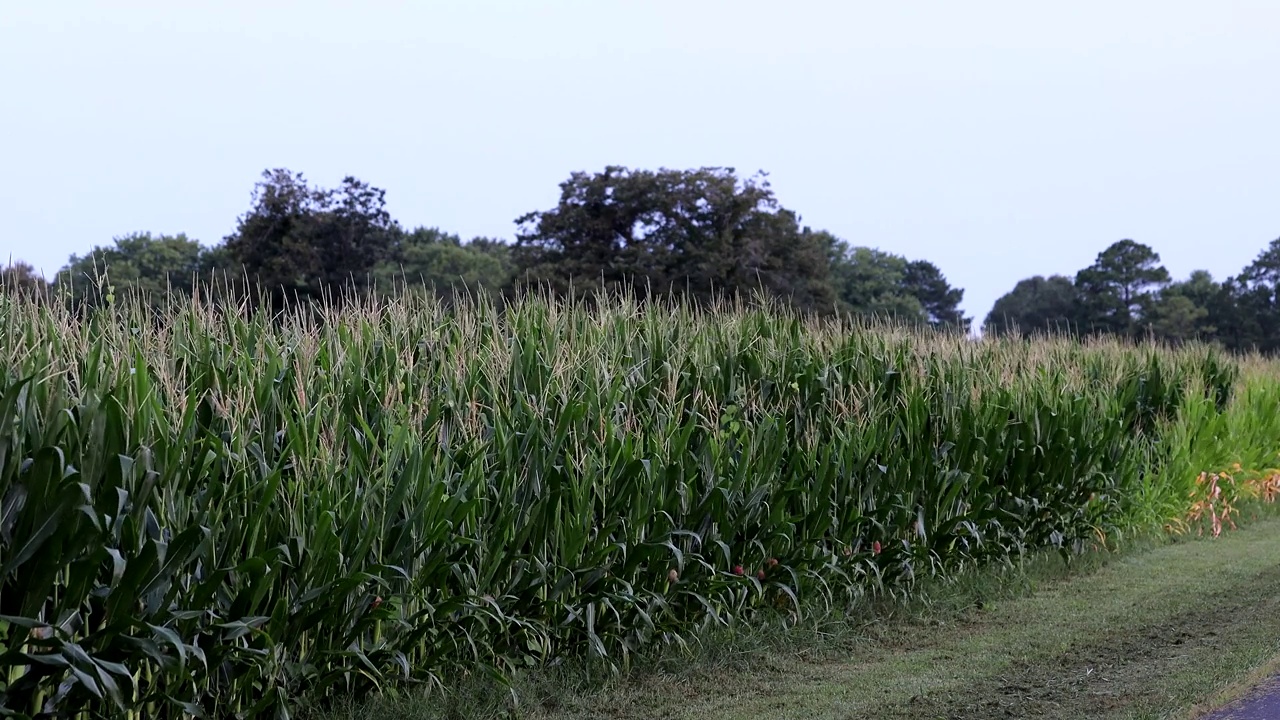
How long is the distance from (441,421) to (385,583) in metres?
1.32

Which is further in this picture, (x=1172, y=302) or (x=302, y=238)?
(x=1172, y=302)

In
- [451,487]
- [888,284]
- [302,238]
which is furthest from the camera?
[888,284]

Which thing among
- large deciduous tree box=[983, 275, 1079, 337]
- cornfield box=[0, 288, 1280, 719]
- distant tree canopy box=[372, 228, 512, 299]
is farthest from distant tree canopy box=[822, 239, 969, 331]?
cornfield box=[0, 288, 1280, 719]

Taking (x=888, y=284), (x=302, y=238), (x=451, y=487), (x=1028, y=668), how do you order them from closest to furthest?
(x=451, y=487) < (x=1028, y=668) < (x=302, y=238) < (x=888, y=284)

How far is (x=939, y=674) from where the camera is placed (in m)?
6.51

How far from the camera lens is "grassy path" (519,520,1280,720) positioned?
5773 mm

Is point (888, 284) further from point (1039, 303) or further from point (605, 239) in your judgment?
point (605, 239)

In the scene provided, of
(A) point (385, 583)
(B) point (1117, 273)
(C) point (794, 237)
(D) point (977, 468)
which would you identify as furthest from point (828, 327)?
(B) point (1117, 273)

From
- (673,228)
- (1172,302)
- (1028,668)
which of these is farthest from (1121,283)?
A: (1028,668)

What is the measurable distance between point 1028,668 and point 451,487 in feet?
10.9

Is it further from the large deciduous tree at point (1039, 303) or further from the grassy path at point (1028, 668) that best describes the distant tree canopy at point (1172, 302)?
the grassy path at point (1028, 668)

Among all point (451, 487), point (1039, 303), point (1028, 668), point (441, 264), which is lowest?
point (1028, 668)

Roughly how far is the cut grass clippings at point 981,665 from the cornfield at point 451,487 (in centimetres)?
24

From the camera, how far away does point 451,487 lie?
18.9 feet
